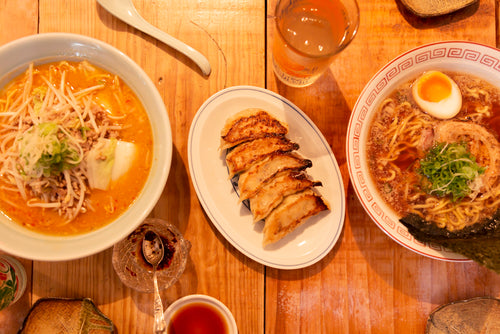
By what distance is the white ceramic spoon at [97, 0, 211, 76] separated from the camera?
1.83 m

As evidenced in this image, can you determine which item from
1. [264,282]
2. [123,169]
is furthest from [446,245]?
[123,169]

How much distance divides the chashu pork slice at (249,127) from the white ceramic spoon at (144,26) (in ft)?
1.05

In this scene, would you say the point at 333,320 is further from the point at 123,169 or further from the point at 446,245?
the point at 123,169

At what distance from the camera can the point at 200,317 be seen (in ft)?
5.92

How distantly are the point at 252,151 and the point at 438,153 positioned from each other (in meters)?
0.97

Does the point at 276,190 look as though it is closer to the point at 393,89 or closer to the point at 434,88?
the point at 393,89

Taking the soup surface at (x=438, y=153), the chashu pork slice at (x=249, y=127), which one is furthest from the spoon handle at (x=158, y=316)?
the soup surface at (x=438, y=153)

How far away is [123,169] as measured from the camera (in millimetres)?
1591

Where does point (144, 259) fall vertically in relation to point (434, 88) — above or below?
below

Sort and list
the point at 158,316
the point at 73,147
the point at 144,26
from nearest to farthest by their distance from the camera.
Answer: the point at 73,147
the point at 158,316
the point at 144,26

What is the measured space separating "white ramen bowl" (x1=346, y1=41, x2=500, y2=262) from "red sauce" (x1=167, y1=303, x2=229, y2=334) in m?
0.91

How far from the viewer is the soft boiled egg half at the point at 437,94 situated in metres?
1.89

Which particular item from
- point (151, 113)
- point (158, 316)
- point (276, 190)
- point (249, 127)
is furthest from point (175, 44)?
point (158, 316)

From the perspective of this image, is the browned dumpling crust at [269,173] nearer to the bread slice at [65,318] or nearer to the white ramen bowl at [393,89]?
the white ramen bowl at [393,89]
